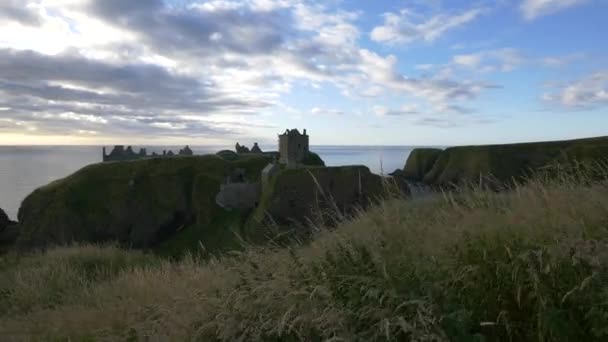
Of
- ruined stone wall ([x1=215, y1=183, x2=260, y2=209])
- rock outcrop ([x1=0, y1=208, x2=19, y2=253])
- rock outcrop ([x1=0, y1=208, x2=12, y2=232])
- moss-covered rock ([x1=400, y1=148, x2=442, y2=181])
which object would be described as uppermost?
moss-covered rock ([x1=400, y1=148, x2=442, y2=181])

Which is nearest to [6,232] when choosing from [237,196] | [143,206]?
[143,206]

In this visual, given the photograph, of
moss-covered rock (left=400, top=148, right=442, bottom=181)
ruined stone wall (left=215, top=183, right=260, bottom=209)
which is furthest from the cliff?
ruined stone wall (left=215, top=183, right=260, bottom=209)

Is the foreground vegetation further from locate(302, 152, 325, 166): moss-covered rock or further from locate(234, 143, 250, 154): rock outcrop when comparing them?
locate(234, 143, 250, 154): rock outcrop

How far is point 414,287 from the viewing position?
3359 millimetres

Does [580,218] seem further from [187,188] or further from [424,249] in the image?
[187,188]

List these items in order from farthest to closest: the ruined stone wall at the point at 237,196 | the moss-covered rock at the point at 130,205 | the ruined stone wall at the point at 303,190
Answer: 1. the moss-covered rock at the point at 130,205
2. the ruined stone wall at the point at 237,196
3. the ruined stone wall at the point at 303,190

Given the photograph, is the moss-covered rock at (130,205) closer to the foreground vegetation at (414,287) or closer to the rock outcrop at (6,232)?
the rock outcrop at (6,232)

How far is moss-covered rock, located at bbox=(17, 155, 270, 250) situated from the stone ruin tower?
2.94m

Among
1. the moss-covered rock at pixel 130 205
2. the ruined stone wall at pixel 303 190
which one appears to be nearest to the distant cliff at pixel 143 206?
the moss-covered rock at pixel 130 205

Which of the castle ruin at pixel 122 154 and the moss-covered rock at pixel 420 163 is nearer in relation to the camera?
the moss-covered rock at pixel 420 163

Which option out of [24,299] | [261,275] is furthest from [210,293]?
[24,299]

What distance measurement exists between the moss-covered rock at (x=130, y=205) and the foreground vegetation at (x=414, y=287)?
40718 mm

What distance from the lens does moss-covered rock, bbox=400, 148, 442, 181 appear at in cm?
6869

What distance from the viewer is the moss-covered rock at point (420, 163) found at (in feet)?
225
